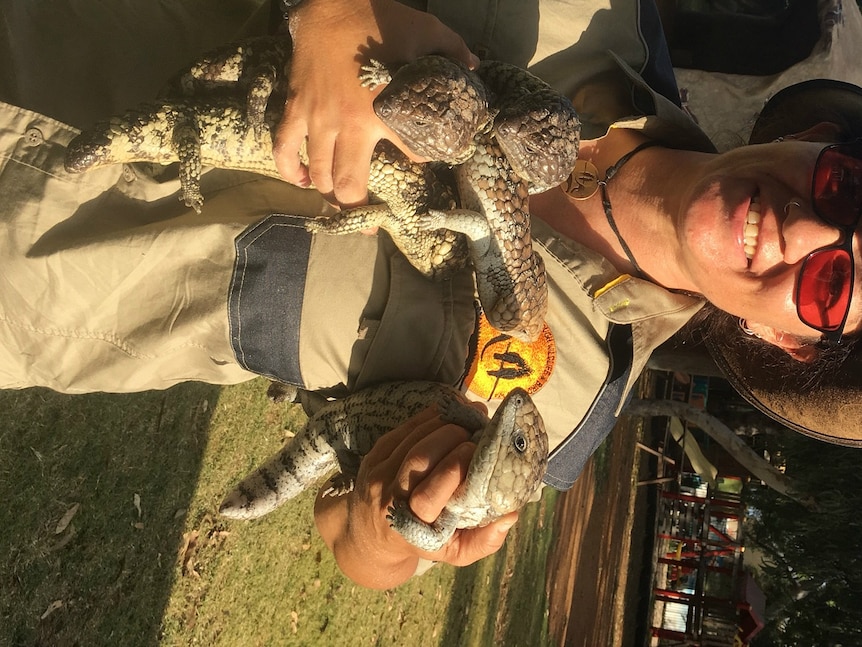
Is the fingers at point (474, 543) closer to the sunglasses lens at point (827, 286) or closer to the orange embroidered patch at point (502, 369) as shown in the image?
the orange embroidered patch at point (502, 369)

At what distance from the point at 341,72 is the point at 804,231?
171 centimetres

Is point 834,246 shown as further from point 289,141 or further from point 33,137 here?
point 33,137

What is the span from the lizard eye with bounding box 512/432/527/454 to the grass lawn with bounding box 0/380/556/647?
2.69m

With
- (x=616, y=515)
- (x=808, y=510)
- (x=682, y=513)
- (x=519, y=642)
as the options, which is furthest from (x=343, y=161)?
(x=682, y=513)

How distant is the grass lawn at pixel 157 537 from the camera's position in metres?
3.10

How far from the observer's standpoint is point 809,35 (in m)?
3.95

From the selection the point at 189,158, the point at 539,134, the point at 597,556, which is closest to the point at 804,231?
the point at 539,134

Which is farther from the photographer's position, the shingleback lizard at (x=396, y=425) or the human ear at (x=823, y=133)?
the human ear at (x=823, y=133)

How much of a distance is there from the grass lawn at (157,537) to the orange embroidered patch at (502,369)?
237 centimetres

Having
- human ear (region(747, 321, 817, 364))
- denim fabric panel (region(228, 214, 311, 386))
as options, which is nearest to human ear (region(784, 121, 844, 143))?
human ear (region(747, 321, 817, 364))

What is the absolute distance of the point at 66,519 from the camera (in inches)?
129

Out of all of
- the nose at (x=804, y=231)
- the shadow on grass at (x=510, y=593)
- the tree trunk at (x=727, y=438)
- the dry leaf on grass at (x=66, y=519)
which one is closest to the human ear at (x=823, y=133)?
the nose at (x=804, y=231)

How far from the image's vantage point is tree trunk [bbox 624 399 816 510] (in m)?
6.97

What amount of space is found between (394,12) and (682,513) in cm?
1079
